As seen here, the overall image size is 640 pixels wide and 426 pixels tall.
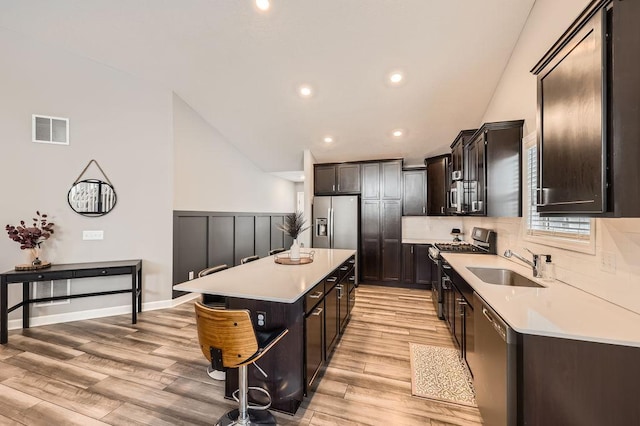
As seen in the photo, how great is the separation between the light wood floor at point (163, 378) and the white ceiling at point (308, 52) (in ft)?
10.3

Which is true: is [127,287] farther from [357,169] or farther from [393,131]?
[393,131]

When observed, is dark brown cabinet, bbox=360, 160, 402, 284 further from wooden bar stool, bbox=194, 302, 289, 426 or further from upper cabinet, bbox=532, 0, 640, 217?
wooden bar stool, bbox=194, 302, 289, 426

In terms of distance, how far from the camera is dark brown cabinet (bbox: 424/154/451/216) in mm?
4637

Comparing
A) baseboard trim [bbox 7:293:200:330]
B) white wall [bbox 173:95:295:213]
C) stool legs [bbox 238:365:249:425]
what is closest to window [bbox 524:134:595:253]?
stool legs [bbox 238:365:249:425]

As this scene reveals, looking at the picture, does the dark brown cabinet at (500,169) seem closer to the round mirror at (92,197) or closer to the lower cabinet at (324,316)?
the lower cabinet at (324,316)

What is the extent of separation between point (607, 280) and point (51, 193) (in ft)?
18.5

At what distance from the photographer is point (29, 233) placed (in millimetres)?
3150

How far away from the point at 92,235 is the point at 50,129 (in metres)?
1.48

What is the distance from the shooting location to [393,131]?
14.8 ft

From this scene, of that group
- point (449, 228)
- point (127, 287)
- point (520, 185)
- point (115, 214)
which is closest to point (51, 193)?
point (115, 214)

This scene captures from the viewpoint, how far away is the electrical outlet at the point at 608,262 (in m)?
1.48

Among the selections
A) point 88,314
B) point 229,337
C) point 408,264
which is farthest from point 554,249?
point 88,314

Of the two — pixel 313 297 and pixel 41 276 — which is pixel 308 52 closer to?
pixel 313 297

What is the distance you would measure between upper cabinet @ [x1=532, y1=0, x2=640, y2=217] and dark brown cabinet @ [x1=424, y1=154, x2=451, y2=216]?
3270 millimetres
